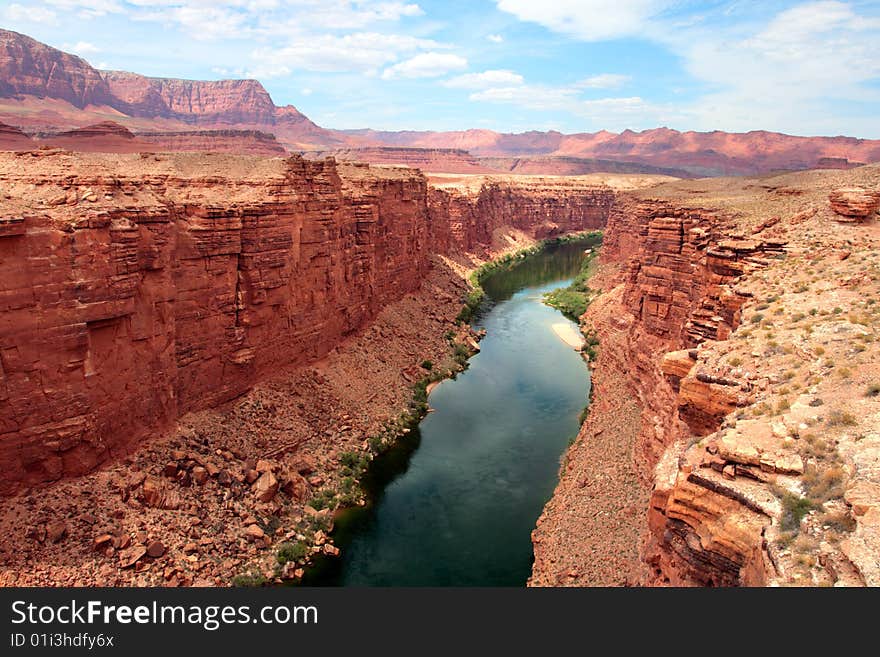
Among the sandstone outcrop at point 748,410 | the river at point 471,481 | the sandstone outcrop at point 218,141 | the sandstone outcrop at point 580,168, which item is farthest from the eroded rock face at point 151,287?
the sandstone outcrop at point 580,168

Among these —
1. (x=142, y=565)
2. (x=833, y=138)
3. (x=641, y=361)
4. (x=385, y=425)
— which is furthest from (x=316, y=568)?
(x=833, y=138)

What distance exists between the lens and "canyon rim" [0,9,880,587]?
9016 millimetres

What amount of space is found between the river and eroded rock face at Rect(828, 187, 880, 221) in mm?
14900

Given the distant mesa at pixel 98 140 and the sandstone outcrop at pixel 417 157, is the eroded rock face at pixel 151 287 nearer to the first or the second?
the distant mesa at pixel 98 140

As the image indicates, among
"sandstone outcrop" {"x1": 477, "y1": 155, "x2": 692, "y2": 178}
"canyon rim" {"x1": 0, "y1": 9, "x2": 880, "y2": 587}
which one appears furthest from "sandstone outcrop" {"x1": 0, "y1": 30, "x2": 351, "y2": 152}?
"sandstone outcrop" {"x1": 477, "y1": 155, "x2": 692, "y2": 178}

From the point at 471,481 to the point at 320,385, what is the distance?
27.6 feet

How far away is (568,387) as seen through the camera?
122ft

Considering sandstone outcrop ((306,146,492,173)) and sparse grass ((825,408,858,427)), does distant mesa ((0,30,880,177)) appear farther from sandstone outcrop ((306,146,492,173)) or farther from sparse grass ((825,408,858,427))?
sparse grass ((825,408,858,427))

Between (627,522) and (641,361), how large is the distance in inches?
353

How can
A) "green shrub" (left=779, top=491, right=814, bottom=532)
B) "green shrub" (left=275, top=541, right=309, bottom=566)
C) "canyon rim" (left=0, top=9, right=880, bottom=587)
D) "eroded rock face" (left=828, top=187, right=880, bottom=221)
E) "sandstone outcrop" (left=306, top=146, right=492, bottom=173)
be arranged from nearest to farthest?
"green shrub" (left=779, top=491, right=814, bottom=532) < "canyon rim" (left=0, top=9, right=880, bottom=587) < "green shrub" (left=275, top=541, right=309, bottom=566) < "eroded rock face" (left=828, top=187, right=880, bottom=221) < "sandstone outcrop" (left=306, top=146, right=492, bottom=173)

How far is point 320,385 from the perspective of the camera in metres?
29.1

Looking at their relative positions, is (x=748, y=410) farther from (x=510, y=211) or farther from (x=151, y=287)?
(x=510, y=211)

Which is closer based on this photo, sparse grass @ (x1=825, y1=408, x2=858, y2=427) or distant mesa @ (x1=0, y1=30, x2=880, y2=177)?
sparse grass @ (x1=825, y1=408, x2=858, y2=427)

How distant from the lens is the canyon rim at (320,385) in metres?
9.02
